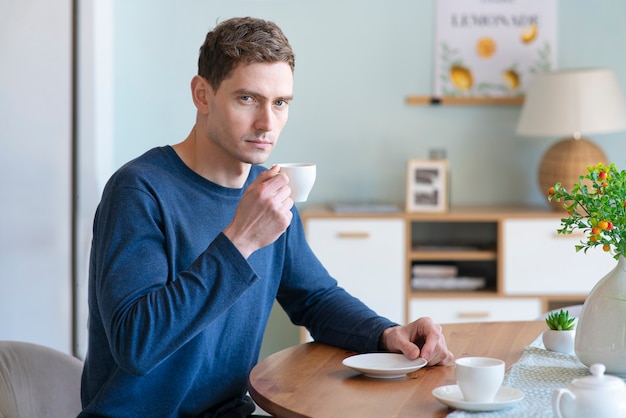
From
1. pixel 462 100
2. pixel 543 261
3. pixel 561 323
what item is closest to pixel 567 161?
pixel 543 261

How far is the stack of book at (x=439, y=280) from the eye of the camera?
3.53 m

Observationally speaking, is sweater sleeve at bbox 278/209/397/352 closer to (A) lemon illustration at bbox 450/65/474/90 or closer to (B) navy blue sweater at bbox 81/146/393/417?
(B) navy blue sweater at bbox 81/146/393/417

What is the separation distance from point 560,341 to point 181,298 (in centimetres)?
74

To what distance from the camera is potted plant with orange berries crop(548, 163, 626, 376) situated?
4.76 ft

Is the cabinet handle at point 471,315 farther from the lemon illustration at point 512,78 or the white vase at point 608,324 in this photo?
the white vase at point 608,324

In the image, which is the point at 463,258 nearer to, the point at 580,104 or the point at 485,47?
the point at 580,104

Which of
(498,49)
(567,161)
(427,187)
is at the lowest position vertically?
(427,187)

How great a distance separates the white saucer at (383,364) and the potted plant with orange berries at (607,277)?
29 cm

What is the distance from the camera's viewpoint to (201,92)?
177 cm

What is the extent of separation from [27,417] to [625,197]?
1244 millimetres

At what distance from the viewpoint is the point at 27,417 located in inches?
72.3

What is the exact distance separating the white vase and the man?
26 centimetres

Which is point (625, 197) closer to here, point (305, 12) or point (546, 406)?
point (546, 406)

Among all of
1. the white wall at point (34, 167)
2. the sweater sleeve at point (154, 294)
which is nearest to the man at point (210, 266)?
the sweater sleeve at point (154, 294)
